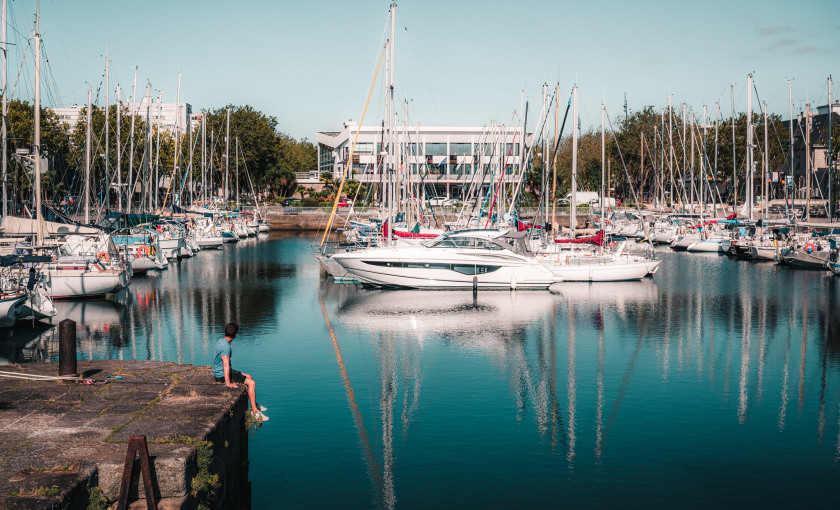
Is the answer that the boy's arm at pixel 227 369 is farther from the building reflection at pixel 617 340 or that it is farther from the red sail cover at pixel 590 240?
the red sail cover at pixel 590 240

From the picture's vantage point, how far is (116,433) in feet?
46.6

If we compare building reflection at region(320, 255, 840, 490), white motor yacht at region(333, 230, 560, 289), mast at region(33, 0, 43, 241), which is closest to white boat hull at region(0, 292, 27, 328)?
mast at region(33, 0, 43, 241)

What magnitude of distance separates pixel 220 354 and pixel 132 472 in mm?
4492

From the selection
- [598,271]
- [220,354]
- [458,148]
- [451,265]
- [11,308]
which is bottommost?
[598,271]

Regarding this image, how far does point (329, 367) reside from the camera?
2789 cm

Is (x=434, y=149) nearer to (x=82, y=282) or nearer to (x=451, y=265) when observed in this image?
(x=451, y=265)

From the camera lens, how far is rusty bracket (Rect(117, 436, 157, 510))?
12.4m

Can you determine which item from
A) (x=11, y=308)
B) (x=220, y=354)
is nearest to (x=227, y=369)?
(x=220, y=354)

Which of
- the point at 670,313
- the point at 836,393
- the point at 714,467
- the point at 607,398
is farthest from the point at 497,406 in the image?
the point at 670,313

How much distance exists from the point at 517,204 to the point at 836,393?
43637 mm

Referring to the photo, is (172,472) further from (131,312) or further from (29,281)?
(131,312)

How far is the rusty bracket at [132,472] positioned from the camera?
40.7 ft

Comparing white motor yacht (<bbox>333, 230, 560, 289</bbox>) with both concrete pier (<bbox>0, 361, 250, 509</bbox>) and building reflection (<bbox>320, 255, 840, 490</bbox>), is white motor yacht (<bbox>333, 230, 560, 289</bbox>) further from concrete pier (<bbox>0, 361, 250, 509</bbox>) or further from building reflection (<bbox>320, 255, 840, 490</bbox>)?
concrete pier (<bbox>0, 361, 250, 509</bbox>)

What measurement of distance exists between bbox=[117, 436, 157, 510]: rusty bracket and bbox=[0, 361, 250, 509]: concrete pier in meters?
0.17
